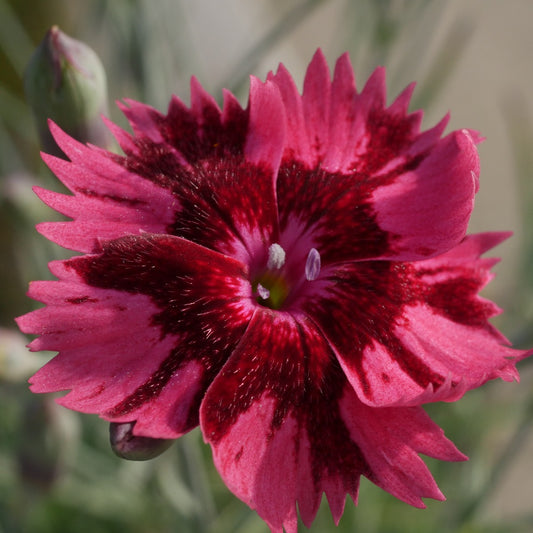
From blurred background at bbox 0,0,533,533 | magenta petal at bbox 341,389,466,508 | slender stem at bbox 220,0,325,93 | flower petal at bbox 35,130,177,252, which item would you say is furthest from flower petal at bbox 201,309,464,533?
slender stem at bbox 220,0,325,93

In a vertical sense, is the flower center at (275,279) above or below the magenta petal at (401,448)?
above

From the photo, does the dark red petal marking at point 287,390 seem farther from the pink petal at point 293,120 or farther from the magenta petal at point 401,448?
the pink petal at point 293,120

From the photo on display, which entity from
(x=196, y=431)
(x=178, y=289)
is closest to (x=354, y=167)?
(x=178, y=289)

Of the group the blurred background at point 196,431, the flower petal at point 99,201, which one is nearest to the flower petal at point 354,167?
the flower petal at point 99,201

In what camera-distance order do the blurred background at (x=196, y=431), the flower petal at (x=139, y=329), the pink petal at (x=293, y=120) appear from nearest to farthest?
the flower petal at (x=139, y=329) → the pink petal at (x=293, y=120) → the blurred background at (x=196, y=431)

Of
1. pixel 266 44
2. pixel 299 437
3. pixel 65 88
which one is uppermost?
pixel 266 44

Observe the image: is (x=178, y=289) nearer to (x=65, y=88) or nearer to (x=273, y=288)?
(x=273, y=288)

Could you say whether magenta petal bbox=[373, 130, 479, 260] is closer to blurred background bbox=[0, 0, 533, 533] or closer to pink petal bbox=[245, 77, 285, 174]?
pink petal bbox=[245, 77, 285, 174]
